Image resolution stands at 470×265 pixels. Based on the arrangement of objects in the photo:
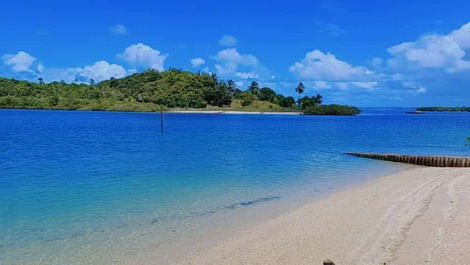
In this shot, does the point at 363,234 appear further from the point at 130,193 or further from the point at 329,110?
the point at 329,110

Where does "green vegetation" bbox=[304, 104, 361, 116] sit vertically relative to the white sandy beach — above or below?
below

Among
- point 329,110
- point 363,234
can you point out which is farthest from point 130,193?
point 329,110

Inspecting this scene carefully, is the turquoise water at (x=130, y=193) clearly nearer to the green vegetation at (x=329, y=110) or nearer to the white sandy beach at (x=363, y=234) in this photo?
the white sandy beach at (x=363, y=234)

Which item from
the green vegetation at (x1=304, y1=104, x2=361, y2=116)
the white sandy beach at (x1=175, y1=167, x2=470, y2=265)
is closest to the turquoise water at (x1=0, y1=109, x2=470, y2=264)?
the white sandy beach at (x1=175, y1=167, x2=470, y2=265)

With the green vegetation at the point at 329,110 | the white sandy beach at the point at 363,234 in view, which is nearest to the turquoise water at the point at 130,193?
the white sandy beach at the point at 363,234

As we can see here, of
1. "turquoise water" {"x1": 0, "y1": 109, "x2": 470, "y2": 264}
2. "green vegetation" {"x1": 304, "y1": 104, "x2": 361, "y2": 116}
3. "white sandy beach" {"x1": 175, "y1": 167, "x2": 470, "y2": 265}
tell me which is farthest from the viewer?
"green vegetation" {"x1": 304, "y1": 104, "x2": 361, "y2": 116}

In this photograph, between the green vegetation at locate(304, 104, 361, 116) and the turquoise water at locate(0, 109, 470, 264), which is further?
the green vegetation at locate(304, 104, 361, 116)

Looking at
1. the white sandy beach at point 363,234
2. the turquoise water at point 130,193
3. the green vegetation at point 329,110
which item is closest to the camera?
the white sandy beach at point 363,234

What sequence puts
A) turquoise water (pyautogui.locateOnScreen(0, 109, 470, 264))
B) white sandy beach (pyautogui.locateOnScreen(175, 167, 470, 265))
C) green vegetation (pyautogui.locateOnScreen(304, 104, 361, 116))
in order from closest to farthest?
white sandy beach (pyautogui.locateOnScreen(175, 167, 470, 265)) < turquoise water (pyautogui.locateOnScreen(0, 109, 470, 264)) < green vegetation (pyautogui.locateOnScreen(304, 104, 361, 116))

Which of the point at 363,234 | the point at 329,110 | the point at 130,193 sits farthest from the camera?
the point at 329,110

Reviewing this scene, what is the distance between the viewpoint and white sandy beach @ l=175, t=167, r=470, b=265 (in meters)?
9.30

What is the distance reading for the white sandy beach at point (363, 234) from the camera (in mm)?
9297

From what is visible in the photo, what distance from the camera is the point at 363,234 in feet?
36.3

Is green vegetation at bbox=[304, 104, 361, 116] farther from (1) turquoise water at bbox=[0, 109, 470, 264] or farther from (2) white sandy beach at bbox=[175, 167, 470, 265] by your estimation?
(2) white sandy beach at bbox=[175, 167, 470, 265]
